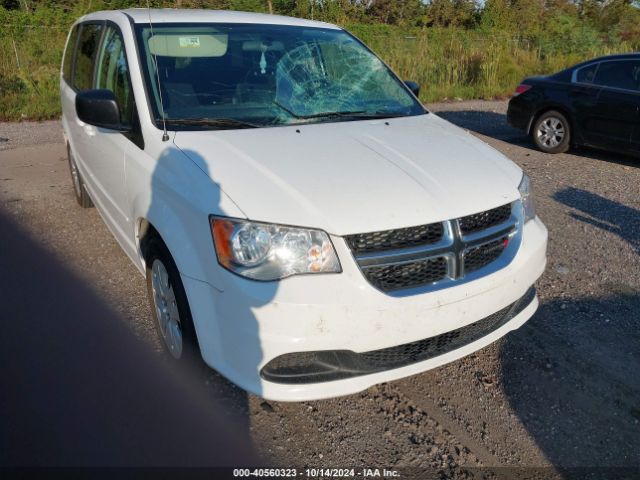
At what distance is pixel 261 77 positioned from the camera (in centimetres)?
335

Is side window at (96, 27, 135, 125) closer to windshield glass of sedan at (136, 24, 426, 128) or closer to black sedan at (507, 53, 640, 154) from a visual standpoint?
windshield glass of sedan at (136, 24, 426, 128)

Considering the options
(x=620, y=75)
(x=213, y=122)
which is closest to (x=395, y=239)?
(x=213, y=122)

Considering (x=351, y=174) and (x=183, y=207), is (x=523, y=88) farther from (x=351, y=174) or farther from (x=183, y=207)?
(x=183, y=207)

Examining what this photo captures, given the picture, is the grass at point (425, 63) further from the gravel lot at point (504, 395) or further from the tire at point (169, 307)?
the tire at point (169, 307)

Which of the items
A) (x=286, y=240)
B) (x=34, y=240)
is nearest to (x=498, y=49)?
(x=34, y=240)

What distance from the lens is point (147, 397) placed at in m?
A: 2.72

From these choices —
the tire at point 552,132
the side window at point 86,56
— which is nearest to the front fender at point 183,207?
the side window at point 86,56

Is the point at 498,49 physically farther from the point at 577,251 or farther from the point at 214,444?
the point at 214,444

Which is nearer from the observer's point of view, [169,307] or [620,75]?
[169,307]

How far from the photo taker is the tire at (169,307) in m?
2.53

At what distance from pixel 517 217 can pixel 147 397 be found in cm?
208

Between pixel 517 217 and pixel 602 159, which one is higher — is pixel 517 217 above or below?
above

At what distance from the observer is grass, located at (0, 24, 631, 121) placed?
11539 millimetres

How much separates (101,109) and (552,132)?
7206 mm
